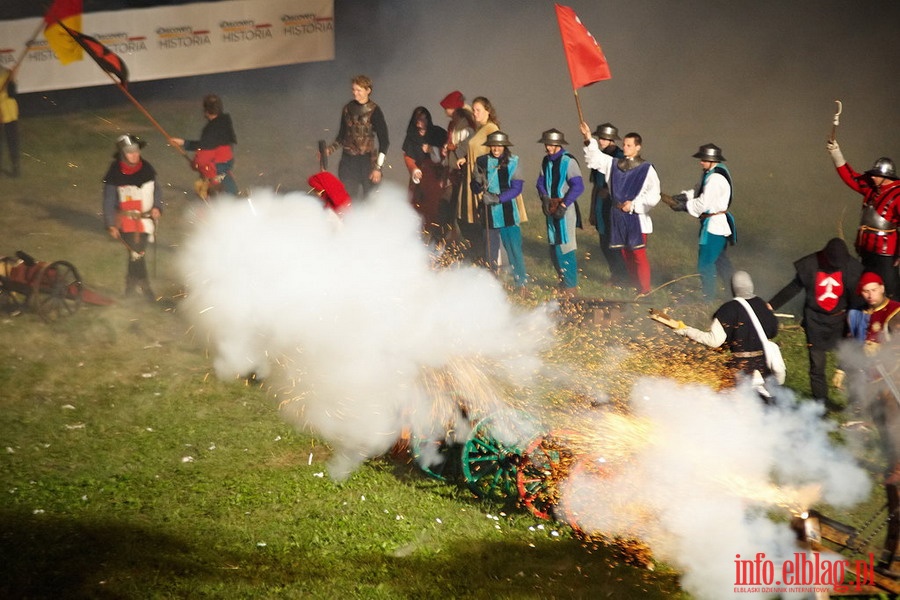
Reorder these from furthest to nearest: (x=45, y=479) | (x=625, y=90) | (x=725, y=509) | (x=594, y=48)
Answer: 1. (x=625, y=90)
2. (x=594, y=48)
3. (x=45, y=479)
4. (x=725, y=509)

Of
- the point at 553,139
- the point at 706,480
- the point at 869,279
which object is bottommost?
the point at 706,480

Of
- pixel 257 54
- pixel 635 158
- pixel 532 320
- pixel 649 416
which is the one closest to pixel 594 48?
pixel 635 158

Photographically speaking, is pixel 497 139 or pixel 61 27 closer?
pixel 497 139

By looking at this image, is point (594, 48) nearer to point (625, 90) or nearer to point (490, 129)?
point (490, 129)

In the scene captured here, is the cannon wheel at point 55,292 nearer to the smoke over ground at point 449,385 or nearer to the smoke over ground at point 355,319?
the smoke over ground at point 449,385

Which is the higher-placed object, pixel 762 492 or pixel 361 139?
pixel 361 139

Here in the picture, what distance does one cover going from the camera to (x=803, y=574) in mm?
6176

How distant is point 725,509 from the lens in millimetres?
6832

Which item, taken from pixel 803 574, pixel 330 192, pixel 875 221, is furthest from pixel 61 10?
pixel 803 574

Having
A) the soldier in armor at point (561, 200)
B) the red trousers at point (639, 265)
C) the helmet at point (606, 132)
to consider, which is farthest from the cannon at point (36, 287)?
the red trousers at point (639, 265)

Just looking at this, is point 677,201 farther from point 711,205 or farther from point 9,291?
point 9,291

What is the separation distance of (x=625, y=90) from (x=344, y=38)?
5713mm

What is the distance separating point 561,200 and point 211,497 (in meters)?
5.66

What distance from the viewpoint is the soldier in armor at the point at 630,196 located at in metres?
11.1
